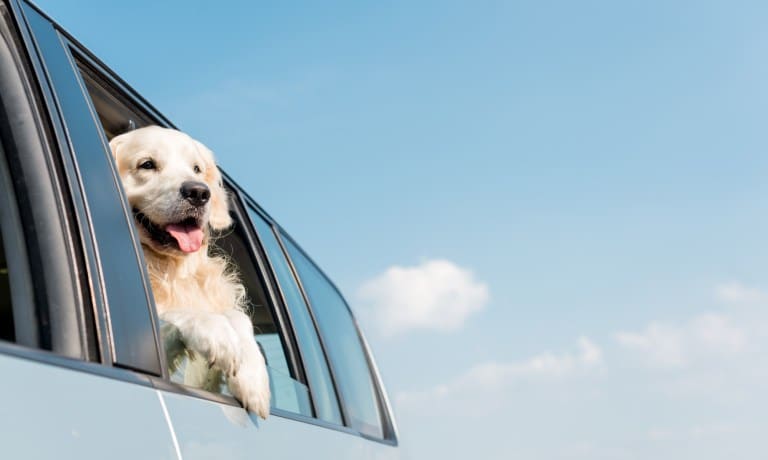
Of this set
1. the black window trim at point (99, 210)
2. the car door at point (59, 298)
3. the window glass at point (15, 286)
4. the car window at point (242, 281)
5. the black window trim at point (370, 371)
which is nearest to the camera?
the car door at point (59, 298)

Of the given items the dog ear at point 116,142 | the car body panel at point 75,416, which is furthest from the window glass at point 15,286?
the dog ear at point 116,142

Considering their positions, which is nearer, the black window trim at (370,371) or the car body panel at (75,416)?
the car body panel at (75,416)

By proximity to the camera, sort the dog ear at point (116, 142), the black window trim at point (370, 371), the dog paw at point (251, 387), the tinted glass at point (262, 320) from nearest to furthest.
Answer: the dog paw at point (251, 387) → the tinted glass at point (262, 320) → the dog ear at point (116, 142) → the black window trim at point (370, 371)

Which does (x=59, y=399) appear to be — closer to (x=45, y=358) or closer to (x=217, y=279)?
(x=45, y=358)

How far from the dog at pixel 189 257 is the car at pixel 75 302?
14cm

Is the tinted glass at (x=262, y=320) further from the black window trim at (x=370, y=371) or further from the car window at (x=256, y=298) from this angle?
the black window trim at (x=370, y=371)

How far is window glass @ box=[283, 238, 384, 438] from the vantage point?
4.61 meters

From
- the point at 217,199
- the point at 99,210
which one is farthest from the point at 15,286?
the point at 217,199

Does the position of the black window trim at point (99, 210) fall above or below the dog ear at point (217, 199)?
below

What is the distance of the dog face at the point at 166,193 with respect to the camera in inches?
134

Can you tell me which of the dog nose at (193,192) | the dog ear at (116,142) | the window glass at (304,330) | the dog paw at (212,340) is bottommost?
the dog paw at (212,340)

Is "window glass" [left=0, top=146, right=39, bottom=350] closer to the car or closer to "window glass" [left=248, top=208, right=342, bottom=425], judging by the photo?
the car

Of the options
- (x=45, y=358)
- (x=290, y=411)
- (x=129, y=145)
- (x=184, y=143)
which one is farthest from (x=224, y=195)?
(x=45, y=358)

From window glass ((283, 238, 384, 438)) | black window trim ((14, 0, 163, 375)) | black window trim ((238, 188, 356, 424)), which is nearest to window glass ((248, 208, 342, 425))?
black window trim ((238, 188, 356, 424))
